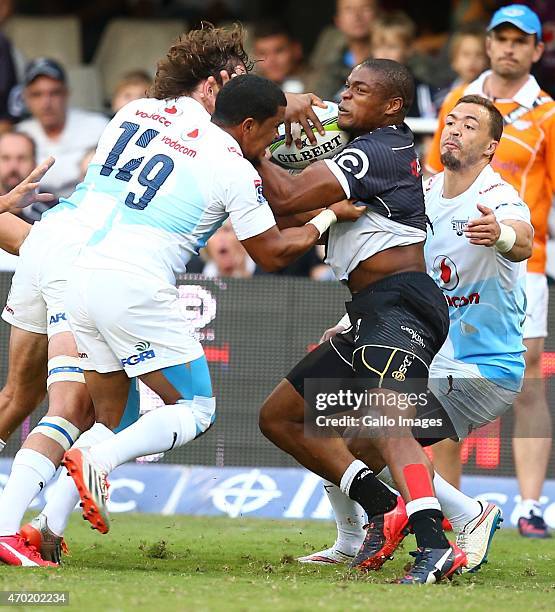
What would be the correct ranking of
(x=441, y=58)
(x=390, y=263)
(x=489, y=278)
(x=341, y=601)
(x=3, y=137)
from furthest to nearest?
(x=441, y=58) → (x=3, y=137) → (x=489, y=278) → (x=390, y=263) → (x=341, y=601)

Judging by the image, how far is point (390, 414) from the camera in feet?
20.5

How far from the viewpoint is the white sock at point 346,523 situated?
718 cm

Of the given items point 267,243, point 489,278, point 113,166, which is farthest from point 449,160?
point 113,166

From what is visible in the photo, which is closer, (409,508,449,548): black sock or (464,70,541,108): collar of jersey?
(409,508,449,548): black sock

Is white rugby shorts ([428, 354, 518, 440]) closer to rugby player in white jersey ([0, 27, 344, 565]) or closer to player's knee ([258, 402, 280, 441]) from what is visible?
player's knee ([258, 402, 280, 441])

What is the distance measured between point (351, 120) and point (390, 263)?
0.77 meters

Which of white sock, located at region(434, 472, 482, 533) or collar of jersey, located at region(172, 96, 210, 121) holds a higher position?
collar of jersey, located at region(172, 96, 210, 121)

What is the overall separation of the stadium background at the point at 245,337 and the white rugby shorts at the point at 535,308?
151 centimetres

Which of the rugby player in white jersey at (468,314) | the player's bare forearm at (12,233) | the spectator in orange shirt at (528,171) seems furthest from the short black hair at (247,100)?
the spectator in orange shirt at (528,171)

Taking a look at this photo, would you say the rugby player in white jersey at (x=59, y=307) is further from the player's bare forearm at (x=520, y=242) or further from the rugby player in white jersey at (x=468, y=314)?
the player's bare forearm at (x=520, y=242)

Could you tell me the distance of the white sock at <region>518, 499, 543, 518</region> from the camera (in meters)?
8.80

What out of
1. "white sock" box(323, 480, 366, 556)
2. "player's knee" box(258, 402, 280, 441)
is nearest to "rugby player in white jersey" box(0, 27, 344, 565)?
"player's knee" box(258, 402, 280, 441)

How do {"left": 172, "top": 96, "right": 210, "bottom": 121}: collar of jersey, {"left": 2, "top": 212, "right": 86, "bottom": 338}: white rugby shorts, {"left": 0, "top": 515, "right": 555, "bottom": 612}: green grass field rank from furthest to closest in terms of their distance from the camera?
{"left": 2, "top": 212, "right": 86, "bottom": 338}: white rugby shorts → {"left": 172, "top": 96, "right": 210, "bottom": 121}: collar of jersey → {"left": 0, "top": 515, "right": 555, "bottom": 612}: green grass field

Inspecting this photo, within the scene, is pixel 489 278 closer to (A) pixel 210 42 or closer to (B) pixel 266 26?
(A) pixel 210 42
